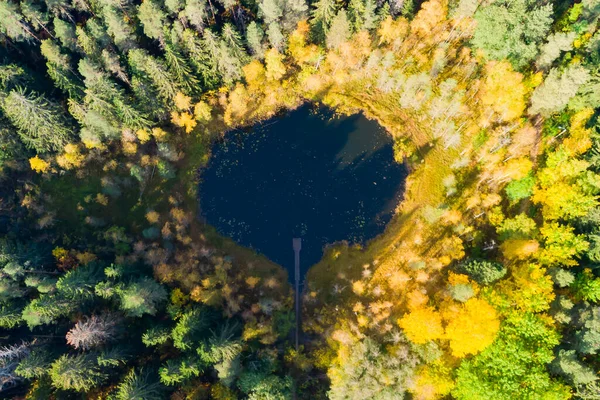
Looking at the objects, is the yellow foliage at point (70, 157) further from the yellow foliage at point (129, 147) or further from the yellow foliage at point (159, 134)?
the yellow foliage at point (159, 134)

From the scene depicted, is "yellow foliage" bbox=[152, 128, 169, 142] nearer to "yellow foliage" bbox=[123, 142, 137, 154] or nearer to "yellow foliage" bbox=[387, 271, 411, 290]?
"yellow foliage" bbox=[123, 142, 137, 154]

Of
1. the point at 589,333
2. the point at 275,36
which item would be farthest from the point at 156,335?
the point at 589,333

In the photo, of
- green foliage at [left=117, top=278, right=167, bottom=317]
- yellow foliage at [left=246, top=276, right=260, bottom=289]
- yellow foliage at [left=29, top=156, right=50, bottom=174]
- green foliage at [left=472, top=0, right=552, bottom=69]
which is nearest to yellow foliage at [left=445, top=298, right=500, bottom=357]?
yellow foliage at [left=246, top=276, right=260, bottom=289]

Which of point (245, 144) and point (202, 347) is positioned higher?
point (245, 144)

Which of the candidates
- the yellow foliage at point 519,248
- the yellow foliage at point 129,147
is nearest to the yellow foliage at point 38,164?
the yellow foliage at point 129,147

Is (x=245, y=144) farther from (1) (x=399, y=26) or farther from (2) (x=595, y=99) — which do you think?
(2) (x=595, y=99)

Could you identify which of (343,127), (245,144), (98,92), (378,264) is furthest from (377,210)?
(98,92)
